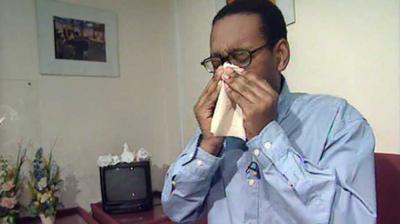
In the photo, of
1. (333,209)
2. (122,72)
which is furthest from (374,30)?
(122,72)

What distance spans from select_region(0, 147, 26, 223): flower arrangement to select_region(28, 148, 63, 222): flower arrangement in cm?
6

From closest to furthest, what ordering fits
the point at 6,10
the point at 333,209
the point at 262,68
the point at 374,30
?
1. the point at 333,209
2. the point at 262,68
3. the point at 374,30
4. the point at 6,10

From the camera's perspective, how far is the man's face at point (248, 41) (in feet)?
2.29

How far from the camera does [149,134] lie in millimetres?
1939

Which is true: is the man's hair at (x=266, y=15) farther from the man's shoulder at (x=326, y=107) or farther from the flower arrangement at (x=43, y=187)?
the flower arrangement at (x=43, y=187)

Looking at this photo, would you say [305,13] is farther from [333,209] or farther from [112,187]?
[112,187]

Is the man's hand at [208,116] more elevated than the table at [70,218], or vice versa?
the man's hand at [208,116]

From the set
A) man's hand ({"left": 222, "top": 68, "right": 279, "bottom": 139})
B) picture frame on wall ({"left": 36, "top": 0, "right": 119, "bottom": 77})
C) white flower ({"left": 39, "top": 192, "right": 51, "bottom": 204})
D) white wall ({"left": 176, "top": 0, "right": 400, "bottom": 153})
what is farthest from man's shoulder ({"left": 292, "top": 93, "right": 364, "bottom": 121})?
picture frame on wall ({"left": 36, "top": 0, "right": 119, "bottom": 77})

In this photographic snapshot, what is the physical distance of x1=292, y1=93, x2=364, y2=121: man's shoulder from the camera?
656mm

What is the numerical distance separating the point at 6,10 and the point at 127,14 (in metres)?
0.63

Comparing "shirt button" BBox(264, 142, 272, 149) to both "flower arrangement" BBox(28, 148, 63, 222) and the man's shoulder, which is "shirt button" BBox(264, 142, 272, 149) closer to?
the man's shoulder

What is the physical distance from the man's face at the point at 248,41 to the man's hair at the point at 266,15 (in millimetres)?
15

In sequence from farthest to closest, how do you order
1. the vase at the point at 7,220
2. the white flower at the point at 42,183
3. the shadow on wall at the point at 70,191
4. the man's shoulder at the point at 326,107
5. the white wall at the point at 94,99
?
the shadow on wall at the point at 70,191
the white wall at the point at 94,99
the white flower at the point at 42,183
the vase at the point at 7,220
the man's shoulder at the point at 326,107

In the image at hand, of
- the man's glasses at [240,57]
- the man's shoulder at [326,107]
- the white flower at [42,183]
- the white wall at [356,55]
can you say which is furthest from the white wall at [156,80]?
the man's glasses at [240,57]
